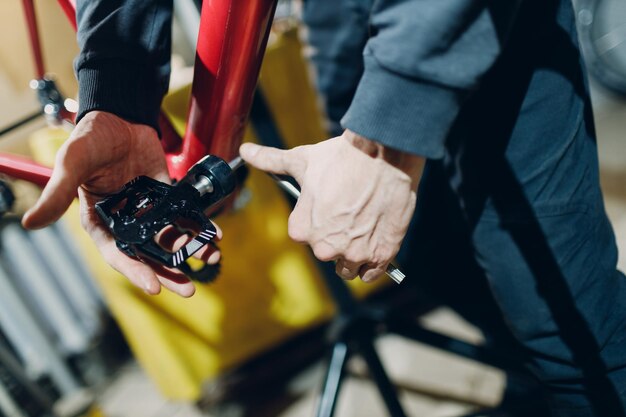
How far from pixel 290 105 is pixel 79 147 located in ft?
2.27

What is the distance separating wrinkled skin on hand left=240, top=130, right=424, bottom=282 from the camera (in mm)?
486

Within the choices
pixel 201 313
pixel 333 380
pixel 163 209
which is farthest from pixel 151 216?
pixel 201 313

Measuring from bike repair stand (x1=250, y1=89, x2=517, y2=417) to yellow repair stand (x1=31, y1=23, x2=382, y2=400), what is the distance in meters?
0.16

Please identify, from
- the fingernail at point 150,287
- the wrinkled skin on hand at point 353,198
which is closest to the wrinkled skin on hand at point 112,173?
the fingernail at point 150,287

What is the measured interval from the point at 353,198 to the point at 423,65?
0.14 metres

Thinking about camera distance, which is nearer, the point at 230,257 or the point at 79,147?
the point at 79,147

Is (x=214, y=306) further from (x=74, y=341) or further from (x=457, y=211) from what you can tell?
(x=457, y=211)

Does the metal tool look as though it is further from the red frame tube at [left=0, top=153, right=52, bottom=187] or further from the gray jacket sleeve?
the red frame tube at [left=0, top=153, right=52, bottom=187]

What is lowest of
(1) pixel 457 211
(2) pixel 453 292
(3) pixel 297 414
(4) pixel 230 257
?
(3) pixel 297 414

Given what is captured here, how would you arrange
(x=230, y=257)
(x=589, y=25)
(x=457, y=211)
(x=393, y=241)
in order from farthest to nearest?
(x=589, y=25)
(x=230, y=257)
(x=457, y=211)
(x=393, y=241)

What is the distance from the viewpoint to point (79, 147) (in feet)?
1.73

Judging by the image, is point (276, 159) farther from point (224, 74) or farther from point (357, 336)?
point (357, 336)

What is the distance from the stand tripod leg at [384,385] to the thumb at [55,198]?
0.67 meters

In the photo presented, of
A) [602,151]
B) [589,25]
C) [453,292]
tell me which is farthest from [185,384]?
[589,25]
